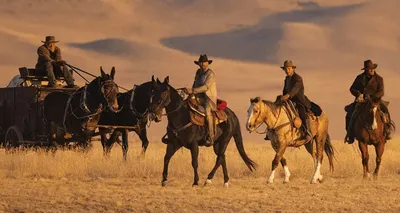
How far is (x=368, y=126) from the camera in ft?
62.3

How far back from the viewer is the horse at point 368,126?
742 inches

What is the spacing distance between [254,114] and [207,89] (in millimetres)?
1174

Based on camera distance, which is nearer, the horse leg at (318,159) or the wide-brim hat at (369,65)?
the horse leg at (318,159)

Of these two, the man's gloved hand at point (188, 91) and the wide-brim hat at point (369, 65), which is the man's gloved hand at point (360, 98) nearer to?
the wide-brim hat at point (369, 65)

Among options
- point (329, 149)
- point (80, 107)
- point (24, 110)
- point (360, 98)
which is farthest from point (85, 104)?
point (360, 98)

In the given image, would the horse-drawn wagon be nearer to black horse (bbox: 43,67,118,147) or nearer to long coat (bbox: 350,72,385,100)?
black horse (bbox: 43,67,118,147)

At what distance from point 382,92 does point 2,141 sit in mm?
12320

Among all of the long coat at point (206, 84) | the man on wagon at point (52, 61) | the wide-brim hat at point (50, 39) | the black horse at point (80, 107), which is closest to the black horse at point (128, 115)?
the black horse at point (80, 107)

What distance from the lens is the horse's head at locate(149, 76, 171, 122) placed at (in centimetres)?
1493

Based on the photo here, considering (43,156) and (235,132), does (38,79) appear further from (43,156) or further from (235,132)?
(235,132)

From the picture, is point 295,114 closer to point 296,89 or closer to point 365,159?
point 296,89

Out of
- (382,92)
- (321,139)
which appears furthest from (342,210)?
(382,92)

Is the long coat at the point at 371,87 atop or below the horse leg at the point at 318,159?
atop

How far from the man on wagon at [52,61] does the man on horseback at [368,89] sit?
865cm
